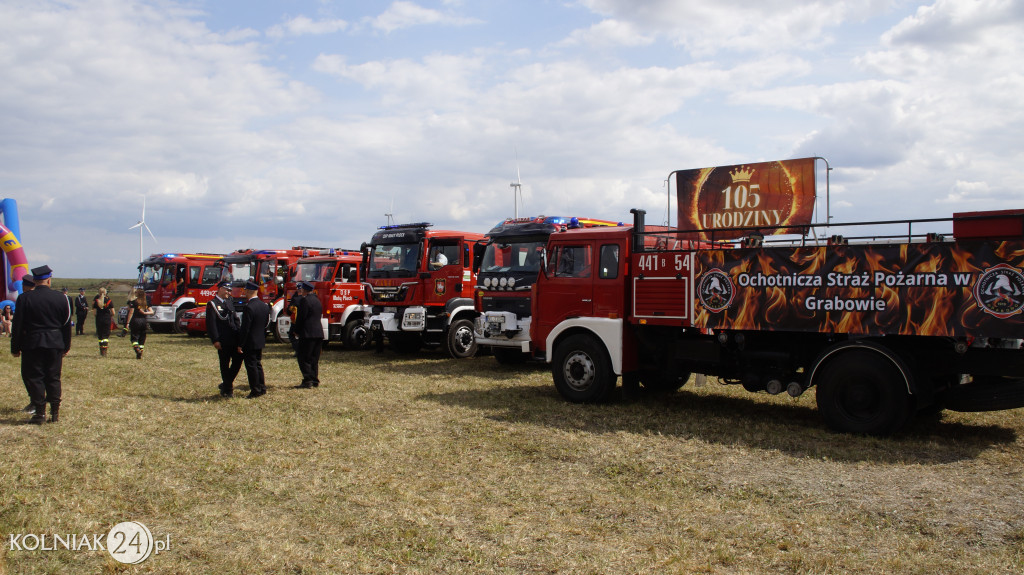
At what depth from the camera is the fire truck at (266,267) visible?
20.9 m

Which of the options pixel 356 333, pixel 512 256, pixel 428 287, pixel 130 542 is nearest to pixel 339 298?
pixel 356 333

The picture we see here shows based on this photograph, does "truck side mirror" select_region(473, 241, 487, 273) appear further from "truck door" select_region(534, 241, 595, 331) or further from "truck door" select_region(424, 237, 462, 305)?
"truck door" select_region(534, 241, 595, 331)

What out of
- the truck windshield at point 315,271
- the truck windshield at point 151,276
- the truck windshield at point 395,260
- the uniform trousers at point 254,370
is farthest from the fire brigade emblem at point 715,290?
the truck windshield at point 151,276

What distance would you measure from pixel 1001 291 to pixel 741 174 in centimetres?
320

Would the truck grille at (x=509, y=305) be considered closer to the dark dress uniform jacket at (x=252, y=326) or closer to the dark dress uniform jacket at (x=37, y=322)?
the dark dress uniform jacket at (x=252, y=326)

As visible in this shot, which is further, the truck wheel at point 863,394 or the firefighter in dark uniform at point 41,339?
the firefighter in dark uniform at point 41,339

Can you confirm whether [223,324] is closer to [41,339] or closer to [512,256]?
[41,339]

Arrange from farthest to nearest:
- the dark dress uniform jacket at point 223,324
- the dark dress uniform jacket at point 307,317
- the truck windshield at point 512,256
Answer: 1. the truck windshield at point 512,256
2. the dark dress uniform jacket at point 307,317
3. the dark dress uniform jacket at point 223,324

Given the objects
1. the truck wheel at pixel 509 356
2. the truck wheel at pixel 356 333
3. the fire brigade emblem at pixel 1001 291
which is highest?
the fire brigade emblem at pixel 1001 291

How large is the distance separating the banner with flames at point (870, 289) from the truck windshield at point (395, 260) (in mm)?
8124

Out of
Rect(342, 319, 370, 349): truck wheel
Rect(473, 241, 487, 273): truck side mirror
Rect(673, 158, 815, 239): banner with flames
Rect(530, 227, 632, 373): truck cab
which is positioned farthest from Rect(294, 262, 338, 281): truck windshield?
Rect(673, 158, 815, 239): banner with flames

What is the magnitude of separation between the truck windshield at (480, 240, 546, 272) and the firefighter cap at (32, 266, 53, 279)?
6.88m

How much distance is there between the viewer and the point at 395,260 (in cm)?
1594

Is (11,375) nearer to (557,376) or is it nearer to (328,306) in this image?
(328,306)
